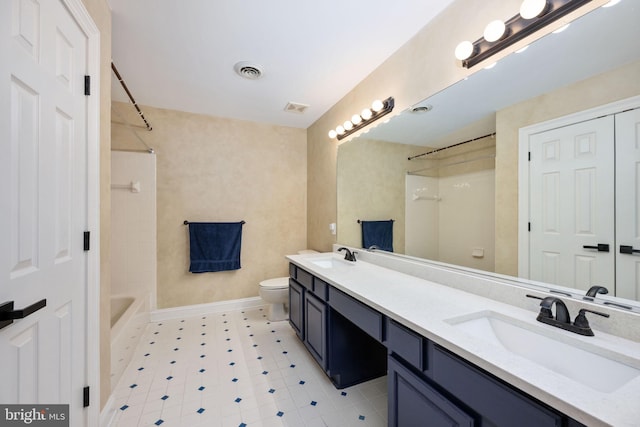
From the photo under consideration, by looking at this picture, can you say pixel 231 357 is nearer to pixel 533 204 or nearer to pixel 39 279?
pixel 39 279

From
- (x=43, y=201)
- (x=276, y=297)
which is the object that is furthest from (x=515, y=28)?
(x=276, y=297)

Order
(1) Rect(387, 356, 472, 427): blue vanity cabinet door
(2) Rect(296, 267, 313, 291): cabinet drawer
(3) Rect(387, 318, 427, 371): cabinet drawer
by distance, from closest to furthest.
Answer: (1) Rect(387, 356, 472, 427): blue vanity cabinet door < (3) Rect(387, 318, 427, 371): cabinet drawer < (2) Rect(296, 267, 313, 291): cabinet drawer

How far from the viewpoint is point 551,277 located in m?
1.12

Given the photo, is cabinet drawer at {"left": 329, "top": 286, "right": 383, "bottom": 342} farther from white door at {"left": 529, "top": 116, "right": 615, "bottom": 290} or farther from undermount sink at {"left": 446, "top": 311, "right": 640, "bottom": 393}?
white door at {"left": 529, "top": 116, "right": 615, "bottom": 290}

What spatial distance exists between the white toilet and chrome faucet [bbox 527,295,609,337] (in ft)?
7.23

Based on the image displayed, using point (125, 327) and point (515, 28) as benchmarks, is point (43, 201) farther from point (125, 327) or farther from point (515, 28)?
point (515, 28)

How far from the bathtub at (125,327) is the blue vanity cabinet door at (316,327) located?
135 cm

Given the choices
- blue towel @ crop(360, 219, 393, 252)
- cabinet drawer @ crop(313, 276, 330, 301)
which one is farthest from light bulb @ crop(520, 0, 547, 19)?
cabinet drawer @ crop(313, 276, 330, 301)

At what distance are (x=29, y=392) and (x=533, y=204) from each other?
2085 millimetres

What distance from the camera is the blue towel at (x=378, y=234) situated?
2127mm

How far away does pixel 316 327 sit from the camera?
6.26 feet

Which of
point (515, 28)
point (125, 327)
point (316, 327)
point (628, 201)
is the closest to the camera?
point (628, 201)

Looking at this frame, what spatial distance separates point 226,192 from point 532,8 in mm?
3003

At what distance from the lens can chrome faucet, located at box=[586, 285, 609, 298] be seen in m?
0.95
